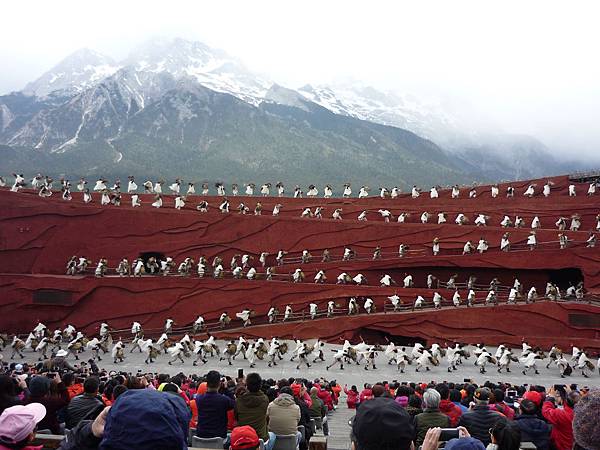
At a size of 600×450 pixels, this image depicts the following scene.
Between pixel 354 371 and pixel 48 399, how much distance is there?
14.1 meters

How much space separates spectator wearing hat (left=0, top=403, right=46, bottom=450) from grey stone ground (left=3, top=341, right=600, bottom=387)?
14.4m

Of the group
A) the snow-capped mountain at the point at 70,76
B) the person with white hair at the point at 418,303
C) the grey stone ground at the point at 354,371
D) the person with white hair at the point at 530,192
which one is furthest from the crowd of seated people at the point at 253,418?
the snow-capped mountain at the point at 70,76

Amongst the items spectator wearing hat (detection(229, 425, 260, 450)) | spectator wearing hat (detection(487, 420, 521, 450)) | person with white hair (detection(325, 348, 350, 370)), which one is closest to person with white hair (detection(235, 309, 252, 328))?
person with white hair (detection(325, 348, 350, 370))

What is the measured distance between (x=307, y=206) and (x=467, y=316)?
1174cm

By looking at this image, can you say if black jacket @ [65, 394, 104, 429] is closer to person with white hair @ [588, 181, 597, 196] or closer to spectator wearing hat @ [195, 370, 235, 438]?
spectator wearing hat @ [195, 370, 235, 438]

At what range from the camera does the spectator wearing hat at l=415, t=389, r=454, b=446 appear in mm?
5125

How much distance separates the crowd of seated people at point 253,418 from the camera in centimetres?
250

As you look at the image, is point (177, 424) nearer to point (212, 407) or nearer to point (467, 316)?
point (212, 407)

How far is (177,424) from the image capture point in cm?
255

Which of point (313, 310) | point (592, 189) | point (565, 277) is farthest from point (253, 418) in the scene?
point (592, 189)

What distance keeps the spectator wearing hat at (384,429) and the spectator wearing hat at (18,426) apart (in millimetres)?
1999

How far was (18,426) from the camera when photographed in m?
3.16

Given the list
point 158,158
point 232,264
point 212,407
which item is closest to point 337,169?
point 158,158

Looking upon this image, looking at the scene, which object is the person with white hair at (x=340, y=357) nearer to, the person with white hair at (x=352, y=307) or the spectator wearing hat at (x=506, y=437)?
the person with white hair at (x=352, y=307)
